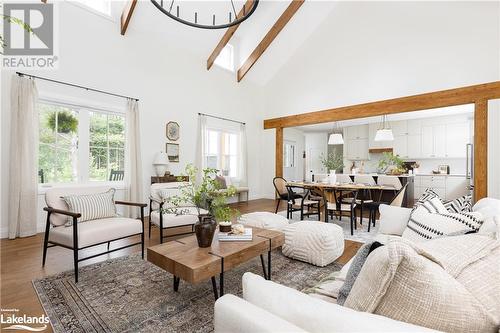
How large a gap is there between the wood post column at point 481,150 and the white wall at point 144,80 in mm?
5237

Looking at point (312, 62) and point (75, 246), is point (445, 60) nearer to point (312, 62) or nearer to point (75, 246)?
point (312, 62)

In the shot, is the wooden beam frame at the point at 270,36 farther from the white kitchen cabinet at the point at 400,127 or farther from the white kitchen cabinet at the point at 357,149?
the white kitchen cabinet at the point at 400,127

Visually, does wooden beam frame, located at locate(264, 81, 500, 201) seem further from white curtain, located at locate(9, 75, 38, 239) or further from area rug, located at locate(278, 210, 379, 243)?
white curtain, located at locate(9, 75, 38, 239)

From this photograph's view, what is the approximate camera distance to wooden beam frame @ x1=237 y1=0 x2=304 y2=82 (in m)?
5.88

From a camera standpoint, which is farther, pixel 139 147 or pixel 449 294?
pixel 139 147

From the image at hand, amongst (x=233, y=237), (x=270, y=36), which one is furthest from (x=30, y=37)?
(x=270, y=36)

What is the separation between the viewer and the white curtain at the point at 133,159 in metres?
4.73

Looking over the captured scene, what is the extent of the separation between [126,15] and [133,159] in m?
2.59

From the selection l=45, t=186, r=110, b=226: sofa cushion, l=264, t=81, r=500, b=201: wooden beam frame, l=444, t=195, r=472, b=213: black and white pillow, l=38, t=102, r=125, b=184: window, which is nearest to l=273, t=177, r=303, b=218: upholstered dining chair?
l=264, t=81, r=500, b=201: wooden beam frame

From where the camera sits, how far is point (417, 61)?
5.29m

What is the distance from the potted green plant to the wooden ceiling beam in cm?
242

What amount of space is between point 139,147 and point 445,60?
20.5 feet

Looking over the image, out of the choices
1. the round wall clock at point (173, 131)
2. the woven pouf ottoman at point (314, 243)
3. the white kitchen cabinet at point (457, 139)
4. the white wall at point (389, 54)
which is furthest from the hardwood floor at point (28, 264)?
the white kitchen cabinet at point (457, 139)

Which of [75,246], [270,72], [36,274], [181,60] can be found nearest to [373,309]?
[75,246]
